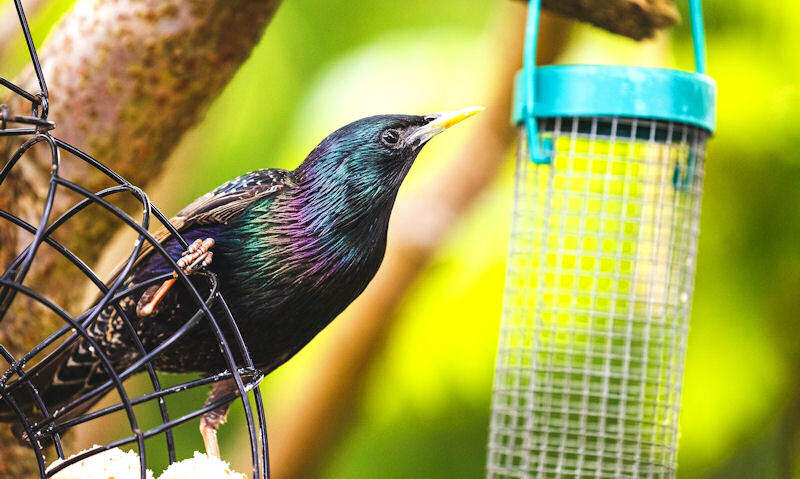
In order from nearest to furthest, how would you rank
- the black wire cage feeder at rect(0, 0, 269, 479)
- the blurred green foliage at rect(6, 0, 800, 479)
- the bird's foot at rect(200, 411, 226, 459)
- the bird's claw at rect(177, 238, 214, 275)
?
the black wire cage feeder at rect(0, 0, 269, 479)
the bird's claw at rect(177, 238, 214, 275)
the bird's foot at rect(200, 411, 226, 459)
the blurred green foliage at rect(6, 0, 800, 479)

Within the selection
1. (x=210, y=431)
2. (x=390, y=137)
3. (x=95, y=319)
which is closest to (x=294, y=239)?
(x=390, y=137)

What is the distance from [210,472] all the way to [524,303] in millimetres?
1203

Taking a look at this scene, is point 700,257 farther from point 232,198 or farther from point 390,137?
point 232,198

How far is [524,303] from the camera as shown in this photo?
2.37m

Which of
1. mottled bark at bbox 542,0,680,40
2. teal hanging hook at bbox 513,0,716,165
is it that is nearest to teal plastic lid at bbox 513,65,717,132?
teal hanging hook at bbox 513,0,716,165

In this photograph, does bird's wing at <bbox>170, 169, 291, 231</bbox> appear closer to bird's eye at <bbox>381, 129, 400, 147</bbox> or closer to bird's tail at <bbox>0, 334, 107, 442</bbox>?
bird's eye at <bbox>381, 129, 400, 147</bbox>

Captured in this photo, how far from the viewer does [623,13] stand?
2.36m

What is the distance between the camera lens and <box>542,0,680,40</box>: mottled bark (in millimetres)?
2334

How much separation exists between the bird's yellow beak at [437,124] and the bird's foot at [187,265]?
0.43 m

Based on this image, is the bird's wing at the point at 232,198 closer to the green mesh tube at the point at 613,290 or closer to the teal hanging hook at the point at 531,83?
the teal hanging hook at the point at 531,83

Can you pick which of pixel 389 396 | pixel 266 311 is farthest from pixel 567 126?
pixel 389 396

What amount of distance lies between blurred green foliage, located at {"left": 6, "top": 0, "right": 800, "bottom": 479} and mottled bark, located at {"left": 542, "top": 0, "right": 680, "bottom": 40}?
3.86 feet

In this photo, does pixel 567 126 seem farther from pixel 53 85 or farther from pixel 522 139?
pixel 53 85

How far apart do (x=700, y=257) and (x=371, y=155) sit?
9.94ft
